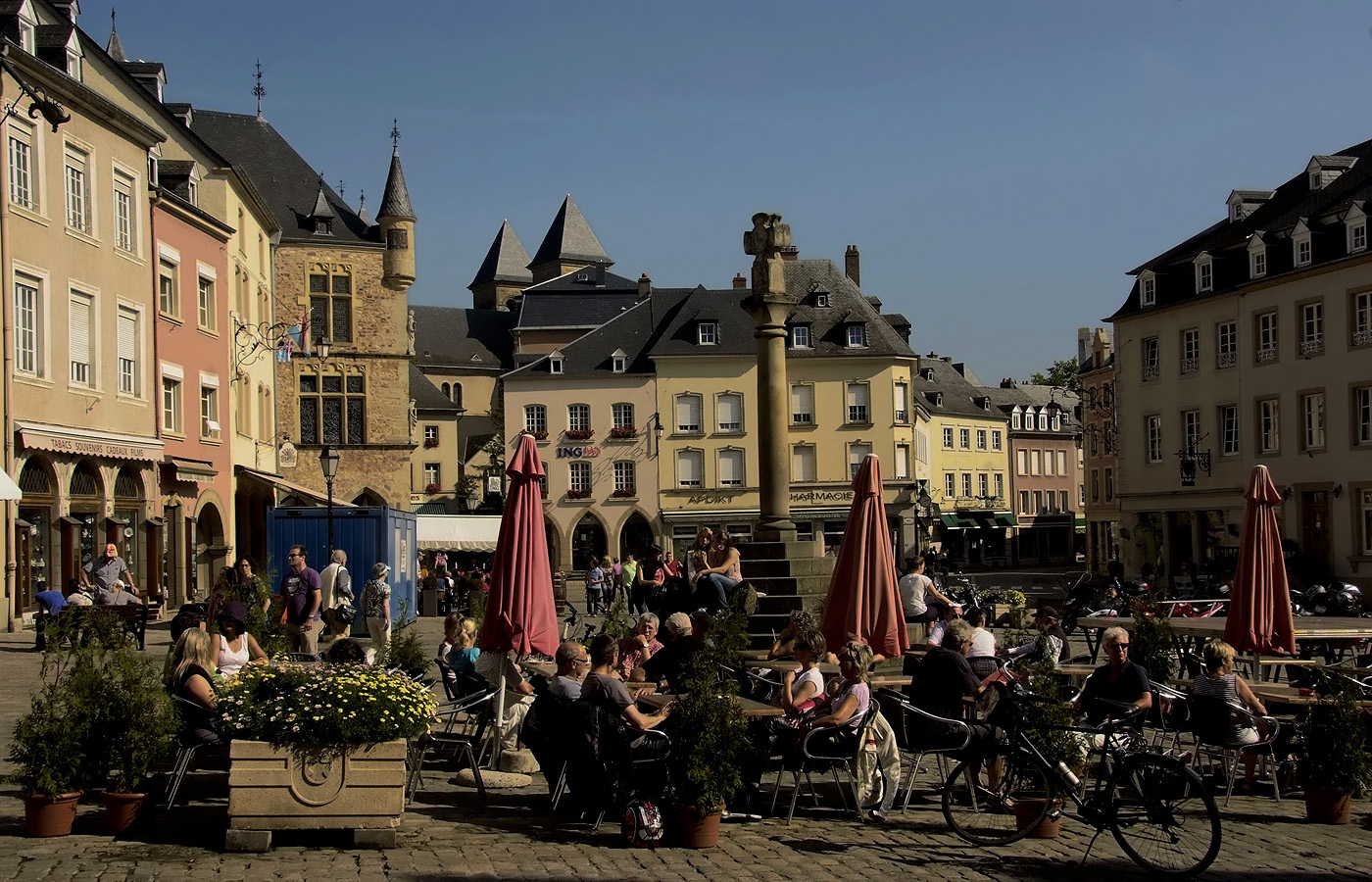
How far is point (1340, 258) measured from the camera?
42.4 metres

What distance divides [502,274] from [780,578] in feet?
319

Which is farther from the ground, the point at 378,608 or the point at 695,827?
the point at 378,608

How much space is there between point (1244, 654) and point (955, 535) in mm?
67410

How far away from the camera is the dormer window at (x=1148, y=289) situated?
51812mm

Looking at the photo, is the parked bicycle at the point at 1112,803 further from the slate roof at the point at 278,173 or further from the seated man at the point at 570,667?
the slate roof at the point at 278,173

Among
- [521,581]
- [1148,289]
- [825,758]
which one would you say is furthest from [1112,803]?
[1148,289]

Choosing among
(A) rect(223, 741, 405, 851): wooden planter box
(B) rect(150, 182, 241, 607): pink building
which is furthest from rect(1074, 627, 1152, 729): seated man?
(B) rect(150, 182, 241, 607): pink building

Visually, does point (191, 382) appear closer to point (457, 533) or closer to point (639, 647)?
point (457, 533)

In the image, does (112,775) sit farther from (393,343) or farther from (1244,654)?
(393,343)

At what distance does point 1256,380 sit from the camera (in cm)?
4638

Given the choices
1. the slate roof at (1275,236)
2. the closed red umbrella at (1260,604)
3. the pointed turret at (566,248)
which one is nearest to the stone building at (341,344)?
the slate roof at (1275,236)

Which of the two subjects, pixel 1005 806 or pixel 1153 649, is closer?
pixel 1005 806

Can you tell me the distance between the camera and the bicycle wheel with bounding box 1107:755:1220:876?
8.48 m

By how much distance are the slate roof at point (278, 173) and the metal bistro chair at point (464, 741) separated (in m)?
41.5
